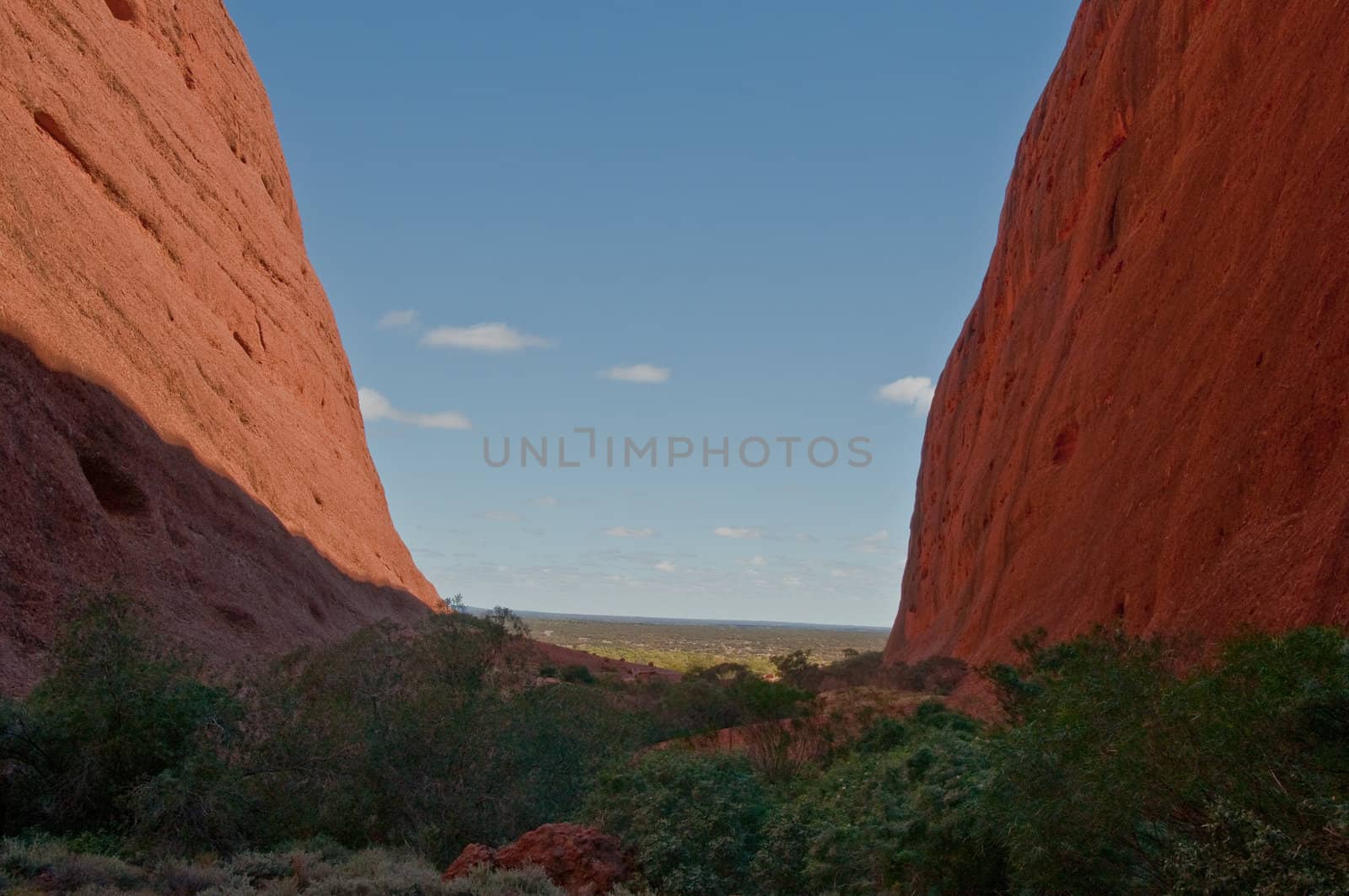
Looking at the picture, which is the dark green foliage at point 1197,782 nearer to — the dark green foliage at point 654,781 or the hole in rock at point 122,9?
the dark green foliage at point 654,781

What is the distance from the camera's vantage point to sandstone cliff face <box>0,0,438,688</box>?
57.7 ft

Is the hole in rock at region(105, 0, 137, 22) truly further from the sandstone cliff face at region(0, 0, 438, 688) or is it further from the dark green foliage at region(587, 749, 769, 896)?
the dark green foliage at region(587, 749, 769, 896)

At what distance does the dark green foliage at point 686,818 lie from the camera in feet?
30.4

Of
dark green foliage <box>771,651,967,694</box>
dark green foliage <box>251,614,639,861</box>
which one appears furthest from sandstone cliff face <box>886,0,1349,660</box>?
dark green foliage <box>251,614,639,861</box>

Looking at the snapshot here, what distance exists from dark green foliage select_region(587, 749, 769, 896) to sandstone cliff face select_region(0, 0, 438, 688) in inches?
237

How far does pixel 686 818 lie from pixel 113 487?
15221 millimetres

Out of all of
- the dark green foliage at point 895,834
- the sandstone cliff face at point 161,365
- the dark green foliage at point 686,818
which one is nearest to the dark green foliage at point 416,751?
the dark green foliage at point 686,818

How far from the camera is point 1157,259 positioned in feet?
72.4

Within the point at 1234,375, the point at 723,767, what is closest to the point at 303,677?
the point at 723,767

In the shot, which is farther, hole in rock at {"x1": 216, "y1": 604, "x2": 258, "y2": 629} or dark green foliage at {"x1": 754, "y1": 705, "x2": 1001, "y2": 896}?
hole in rock at {"x1": 216, "y1": 604, "x2": 258, "y2": 629}

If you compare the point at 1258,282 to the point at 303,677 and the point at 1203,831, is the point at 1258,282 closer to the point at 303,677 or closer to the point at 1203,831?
the point at 1203,831

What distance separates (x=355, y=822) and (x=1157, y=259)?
19.8m

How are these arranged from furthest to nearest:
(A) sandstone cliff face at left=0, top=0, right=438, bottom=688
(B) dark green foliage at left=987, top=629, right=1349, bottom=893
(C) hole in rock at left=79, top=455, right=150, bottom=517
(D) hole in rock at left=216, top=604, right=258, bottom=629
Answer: (D) hole in rock at left=216, top=604, right=258, bottom=629
(C) hole in rock at left=79, top=455, right=150, bottom=517
(A) sandstone cliff face at left=0, top=0, right=438, bottom=688
(B) dark green foliage at left=987, top=629, right=1349, bottom=893

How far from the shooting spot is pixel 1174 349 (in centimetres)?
1997
